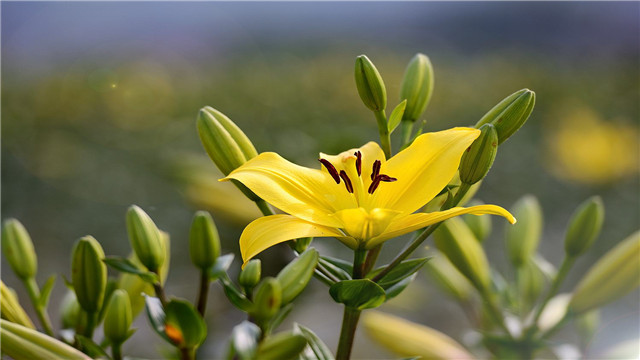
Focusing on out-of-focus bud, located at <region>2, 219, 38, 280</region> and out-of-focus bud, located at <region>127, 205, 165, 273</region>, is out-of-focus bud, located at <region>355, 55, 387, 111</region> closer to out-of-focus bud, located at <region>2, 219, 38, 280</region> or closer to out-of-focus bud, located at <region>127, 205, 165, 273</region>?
out-of-focus bud, located at <region>127, 205, 165, 273</region>

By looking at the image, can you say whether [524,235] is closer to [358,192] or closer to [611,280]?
[611,280]

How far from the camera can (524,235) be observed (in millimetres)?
480

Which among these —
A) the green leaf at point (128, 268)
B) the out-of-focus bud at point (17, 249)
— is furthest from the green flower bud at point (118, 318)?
the out-of-focus bud at point (17, 249)

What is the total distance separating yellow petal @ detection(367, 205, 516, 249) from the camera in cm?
26

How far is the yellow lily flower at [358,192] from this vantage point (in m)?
0.27

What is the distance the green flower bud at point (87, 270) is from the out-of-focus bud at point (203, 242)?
0.17 ft

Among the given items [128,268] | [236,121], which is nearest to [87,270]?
[128,268]

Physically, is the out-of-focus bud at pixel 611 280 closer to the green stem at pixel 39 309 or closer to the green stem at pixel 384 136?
the green stem at pixel 384 136

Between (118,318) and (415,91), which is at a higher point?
(415,91)

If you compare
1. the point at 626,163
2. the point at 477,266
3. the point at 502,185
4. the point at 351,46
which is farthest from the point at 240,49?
the point at 477,266

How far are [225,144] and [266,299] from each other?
9 centimetres

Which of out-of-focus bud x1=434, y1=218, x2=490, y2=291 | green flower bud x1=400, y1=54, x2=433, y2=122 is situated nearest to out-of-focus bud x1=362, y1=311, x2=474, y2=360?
out-of-focus bud x1=434, y1=218, x2=490, y2=291

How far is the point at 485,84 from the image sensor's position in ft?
5.80

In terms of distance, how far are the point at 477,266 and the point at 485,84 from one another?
1444mm
